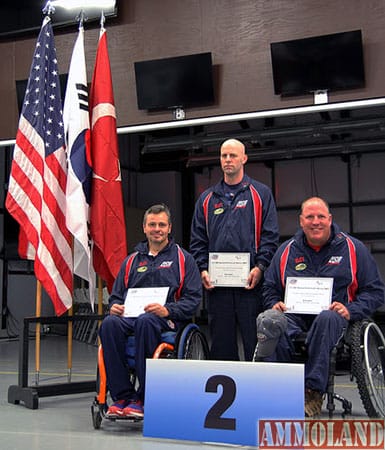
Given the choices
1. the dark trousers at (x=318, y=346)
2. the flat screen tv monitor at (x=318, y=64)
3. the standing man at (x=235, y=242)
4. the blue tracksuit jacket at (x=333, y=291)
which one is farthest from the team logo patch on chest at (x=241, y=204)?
the flat screen tv monitor at (x=318, y=64)

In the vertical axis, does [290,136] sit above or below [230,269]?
above

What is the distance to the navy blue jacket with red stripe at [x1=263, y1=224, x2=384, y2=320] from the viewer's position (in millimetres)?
Answer: 2947

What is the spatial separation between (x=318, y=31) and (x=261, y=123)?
312 inches

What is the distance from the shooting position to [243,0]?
16.2ft

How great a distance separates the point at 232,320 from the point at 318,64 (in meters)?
2.26

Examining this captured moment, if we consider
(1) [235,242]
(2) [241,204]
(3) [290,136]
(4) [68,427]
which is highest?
(3) [290,136]

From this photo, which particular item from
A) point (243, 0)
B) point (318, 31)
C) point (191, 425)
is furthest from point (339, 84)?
point (191, 425)

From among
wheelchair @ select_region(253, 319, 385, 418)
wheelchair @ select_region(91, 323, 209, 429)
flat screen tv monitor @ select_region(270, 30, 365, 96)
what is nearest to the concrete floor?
wheelchair @ select_region(91, 323, 209, 429)

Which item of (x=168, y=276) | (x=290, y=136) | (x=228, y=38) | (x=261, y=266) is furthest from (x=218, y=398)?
(x=290, y=136)

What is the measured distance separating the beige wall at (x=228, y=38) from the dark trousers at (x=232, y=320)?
1959 millimetres

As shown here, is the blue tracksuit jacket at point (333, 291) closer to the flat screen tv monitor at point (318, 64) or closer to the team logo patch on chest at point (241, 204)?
the team logo patch on chest at point (241, 204)

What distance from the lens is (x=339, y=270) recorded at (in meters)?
2.97

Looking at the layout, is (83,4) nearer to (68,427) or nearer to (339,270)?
(339,270)

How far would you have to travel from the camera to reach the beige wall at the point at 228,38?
4582 millimetres
